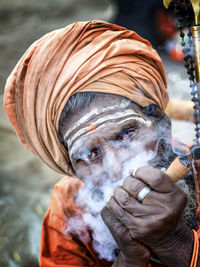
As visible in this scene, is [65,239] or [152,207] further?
[65,239]

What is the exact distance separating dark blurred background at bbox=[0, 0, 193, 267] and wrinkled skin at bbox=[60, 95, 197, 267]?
53cm

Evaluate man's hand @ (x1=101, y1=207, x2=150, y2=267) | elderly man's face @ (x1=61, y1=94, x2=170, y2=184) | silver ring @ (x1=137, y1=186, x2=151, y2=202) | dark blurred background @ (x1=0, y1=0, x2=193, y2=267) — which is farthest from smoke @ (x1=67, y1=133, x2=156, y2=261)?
dark blurred background @ (x1=0, y1=0, x2=193, y2=267)

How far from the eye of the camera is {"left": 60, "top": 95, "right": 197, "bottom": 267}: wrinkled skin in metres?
1.40

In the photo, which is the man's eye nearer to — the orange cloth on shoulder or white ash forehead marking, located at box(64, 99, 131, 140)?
white ash forehead marking, located at box(64, 99, 131, 140)

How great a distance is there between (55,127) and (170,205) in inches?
35.2

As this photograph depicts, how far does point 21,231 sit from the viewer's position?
10.4ft

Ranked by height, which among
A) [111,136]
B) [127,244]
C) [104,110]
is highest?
[104,110]

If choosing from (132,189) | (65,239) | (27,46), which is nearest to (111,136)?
(132,189)

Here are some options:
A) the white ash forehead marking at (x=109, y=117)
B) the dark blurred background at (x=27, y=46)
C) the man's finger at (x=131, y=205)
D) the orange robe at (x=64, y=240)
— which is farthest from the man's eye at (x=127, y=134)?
the orange robe at (x=64, y=240)

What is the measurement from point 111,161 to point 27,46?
1.04 metres

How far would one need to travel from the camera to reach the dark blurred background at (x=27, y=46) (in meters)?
1.99

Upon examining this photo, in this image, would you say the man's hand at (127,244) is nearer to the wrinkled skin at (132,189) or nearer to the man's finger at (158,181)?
the wrinkled skin at (132,189)

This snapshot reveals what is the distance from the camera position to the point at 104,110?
177 centimetres

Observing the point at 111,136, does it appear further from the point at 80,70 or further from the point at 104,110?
the point at 80,70
